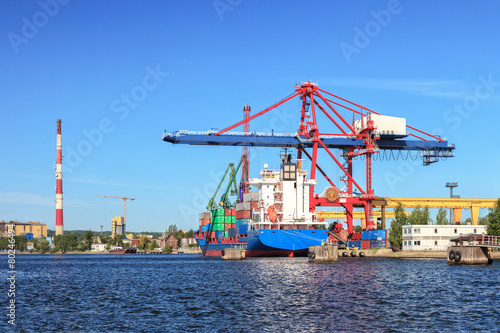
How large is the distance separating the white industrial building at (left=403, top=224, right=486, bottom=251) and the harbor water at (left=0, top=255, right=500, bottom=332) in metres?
39.6

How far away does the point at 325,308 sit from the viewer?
109 feet

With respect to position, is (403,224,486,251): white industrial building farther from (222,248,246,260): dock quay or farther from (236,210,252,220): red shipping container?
(236,210,252,220): red shipping container

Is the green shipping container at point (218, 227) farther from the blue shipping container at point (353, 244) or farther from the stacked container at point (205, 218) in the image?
the blue shipping container at point (353, 244)

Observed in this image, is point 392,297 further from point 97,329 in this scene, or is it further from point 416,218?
point 416,218

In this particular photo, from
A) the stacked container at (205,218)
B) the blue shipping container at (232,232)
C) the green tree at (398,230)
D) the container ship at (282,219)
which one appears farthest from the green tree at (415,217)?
the stacked container at (205,218)

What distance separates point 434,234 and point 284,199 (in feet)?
76.4

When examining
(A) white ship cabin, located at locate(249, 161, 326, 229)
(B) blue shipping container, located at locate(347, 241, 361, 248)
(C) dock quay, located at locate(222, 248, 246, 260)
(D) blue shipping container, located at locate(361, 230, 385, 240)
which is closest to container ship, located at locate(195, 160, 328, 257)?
(A) white ship cabin, located at locate(249, 161, 326, 229)

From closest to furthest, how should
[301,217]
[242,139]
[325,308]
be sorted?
[325,308]
[301,217]
[242,139]

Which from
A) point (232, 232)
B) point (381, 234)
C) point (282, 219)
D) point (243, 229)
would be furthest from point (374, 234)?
point (232, 232)

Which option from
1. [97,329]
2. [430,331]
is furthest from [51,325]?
[430,331]

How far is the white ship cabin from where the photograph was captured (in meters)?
93.2

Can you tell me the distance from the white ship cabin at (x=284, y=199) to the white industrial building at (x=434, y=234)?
50.2ft

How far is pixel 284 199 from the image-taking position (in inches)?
3728

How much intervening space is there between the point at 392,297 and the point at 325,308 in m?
6.32
